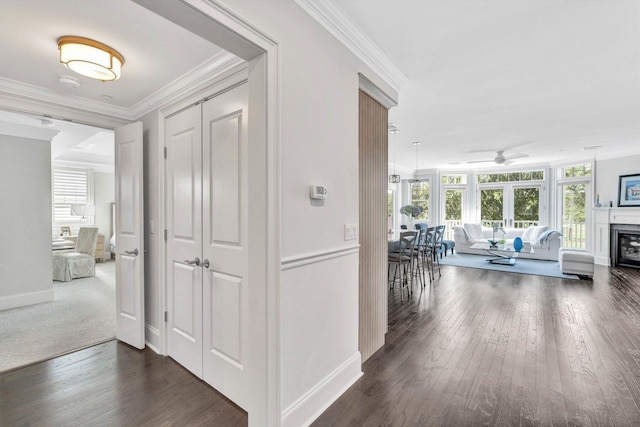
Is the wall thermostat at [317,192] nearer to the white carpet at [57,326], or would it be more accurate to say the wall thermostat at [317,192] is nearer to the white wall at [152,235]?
the white wall at [152,235]

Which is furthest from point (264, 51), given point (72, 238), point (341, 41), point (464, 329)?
point (72, 238)

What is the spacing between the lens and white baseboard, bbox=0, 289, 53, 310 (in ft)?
12.6

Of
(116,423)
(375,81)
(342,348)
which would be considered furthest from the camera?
(375,81)

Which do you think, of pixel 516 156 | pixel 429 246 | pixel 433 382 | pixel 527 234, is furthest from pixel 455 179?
pixel 433 382

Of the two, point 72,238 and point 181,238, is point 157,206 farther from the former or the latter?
point 72,238

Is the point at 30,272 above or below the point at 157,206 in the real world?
below

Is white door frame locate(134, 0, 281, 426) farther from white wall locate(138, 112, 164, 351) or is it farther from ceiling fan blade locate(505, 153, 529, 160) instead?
ceiling fan blade locate(505, 153, 529, 160)

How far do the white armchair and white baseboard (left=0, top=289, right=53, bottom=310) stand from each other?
146 centimetres

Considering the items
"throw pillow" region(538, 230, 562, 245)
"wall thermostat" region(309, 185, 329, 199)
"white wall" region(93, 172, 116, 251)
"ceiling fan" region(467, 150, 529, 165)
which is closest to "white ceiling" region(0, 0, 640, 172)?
"wall thermostat" region(309, 185, 329, 199)

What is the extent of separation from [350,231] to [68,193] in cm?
853

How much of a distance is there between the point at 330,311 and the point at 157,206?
1936 mm

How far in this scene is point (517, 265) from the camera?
6.91 metres

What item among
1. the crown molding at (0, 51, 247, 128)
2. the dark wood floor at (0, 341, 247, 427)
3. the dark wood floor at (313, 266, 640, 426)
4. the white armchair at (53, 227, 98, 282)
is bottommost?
the dark wood floor at (0, 341, 247, 427)

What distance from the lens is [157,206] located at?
9.01 feet
